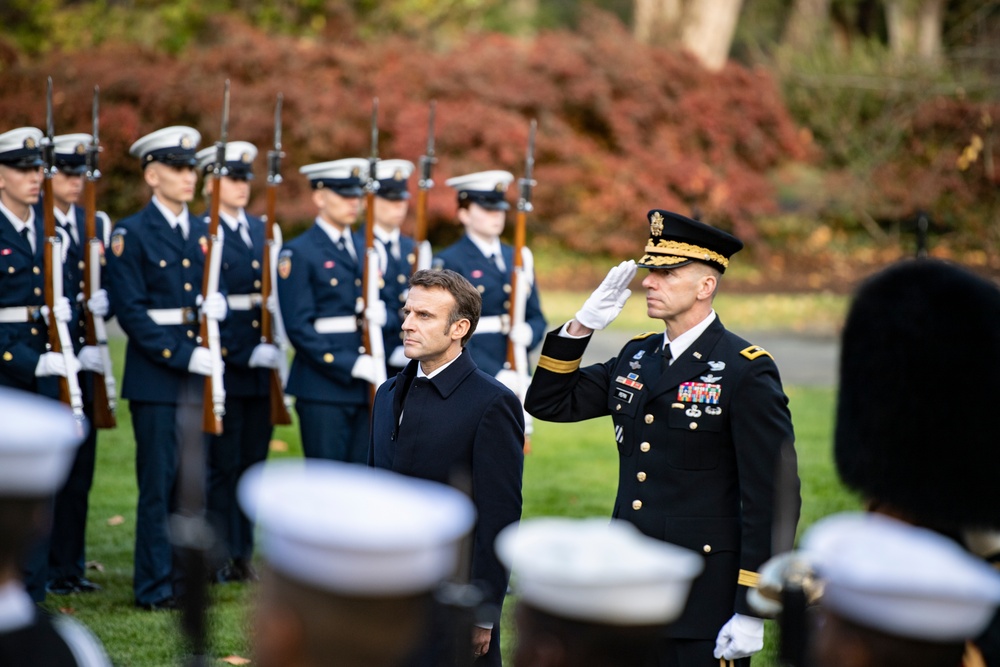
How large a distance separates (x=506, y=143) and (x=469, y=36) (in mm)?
2771

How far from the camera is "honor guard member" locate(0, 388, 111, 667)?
6.61 ft

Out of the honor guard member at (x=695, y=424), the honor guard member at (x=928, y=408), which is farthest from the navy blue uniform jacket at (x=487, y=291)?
the honor guard member at (x=928, y=408)

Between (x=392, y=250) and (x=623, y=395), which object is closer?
(x=623, y=395)

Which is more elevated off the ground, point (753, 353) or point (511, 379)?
point (753, 353)

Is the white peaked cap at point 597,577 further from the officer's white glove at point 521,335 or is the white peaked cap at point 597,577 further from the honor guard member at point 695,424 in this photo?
the officer's white glove at point 521,335

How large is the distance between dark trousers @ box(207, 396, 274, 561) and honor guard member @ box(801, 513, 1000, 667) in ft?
19.4

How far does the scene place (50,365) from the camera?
22.0 feet

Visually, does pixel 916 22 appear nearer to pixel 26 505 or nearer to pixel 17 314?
pixel 17 314

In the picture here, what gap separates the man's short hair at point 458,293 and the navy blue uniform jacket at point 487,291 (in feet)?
10.7

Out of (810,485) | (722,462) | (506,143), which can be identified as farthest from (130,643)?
(506,143)

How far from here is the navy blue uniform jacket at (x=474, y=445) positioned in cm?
457

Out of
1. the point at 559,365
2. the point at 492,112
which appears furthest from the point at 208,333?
the point at 492,112

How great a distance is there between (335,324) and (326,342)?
0.18 m

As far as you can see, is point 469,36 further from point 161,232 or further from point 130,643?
point 130,643
